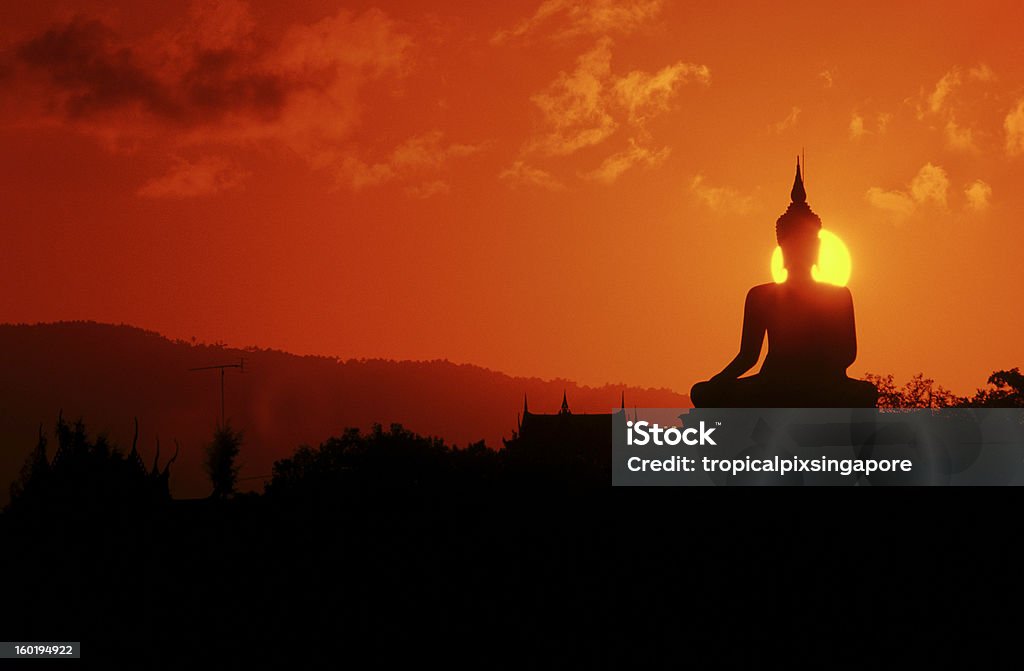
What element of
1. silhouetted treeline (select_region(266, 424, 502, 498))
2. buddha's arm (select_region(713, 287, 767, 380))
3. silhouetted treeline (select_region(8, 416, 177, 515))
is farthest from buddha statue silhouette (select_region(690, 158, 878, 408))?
silhouetted treeline (select_region(266, 424, 502, 498))

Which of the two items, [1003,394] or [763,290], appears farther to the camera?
[1003,394]

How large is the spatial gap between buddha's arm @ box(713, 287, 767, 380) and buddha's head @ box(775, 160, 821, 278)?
33.7 inches

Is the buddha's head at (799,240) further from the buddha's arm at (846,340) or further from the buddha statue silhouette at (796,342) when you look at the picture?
the buddha's arm at (846,340)

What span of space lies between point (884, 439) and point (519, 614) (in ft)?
23.6

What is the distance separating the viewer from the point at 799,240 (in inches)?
910

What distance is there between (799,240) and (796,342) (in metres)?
1.85

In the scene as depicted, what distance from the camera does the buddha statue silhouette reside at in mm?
21531

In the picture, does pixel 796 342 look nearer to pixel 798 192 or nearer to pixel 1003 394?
pixel 798 192

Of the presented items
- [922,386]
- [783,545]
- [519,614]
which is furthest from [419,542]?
[922,386]

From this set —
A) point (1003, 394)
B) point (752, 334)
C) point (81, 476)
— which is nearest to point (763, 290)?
point (752, 334)

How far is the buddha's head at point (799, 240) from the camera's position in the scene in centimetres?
2312

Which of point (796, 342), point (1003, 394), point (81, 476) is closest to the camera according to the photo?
point (796, 342)

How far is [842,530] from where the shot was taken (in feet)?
55.2

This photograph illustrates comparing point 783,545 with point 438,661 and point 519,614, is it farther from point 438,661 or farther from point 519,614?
point 438,661
